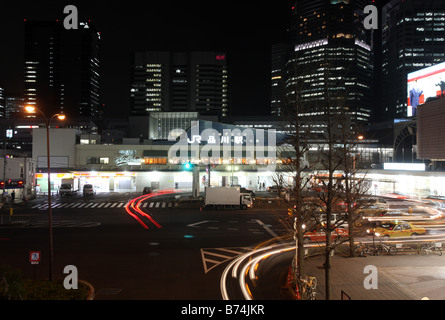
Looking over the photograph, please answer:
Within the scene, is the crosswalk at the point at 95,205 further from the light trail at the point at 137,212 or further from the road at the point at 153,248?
the road at the point at 153,248

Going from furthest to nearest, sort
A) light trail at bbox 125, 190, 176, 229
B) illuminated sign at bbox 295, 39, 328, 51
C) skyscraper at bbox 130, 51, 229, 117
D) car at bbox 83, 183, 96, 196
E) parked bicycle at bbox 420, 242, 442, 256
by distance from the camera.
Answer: illuminated sign at bbox 295, 39, 328, 51 < skyscraper at bbox 130, 51, 229, 117 < car at bbox 83, 183, 96, 196 < light trail at bbox 125, 190, 176, 229 < parked bicycle at bbox 420, 242, 442, 256

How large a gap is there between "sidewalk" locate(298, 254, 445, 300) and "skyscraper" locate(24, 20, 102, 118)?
184 meters

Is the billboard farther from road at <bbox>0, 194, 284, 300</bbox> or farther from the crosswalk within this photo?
the crosswalk

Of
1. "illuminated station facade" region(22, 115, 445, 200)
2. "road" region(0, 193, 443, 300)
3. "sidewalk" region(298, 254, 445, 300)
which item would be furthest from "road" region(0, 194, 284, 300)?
"illuminated station facade" region(22, 115, 445, 200)

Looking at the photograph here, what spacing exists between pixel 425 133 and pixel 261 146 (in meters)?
31.8

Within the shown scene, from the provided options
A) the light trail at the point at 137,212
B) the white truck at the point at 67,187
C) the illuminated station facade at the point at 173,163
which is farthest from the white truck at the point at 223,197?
the white truck at the point at 67,187

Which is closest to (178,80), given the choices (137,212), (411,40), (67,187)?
(67,187)

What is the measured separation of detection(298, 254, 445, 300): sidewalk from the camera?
1209 cm

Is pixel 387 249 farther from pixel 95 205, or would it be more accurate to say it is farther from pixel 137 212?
pixel 95 205

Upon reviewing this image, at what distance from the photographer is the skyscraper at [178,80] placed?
162125 mm

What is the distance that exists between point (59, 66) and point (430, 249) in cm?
19993

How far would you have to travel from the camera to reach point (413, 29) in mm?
165500

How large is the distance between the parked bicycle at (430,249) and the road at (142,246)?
963cm

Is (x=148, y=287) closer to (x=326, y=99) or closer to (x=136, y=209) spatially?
(x=326, y=99)
